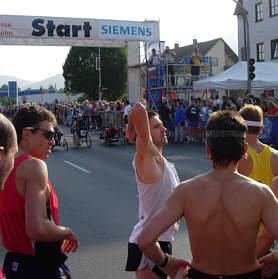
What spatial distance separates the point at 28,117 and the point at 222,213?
1389 millimetres

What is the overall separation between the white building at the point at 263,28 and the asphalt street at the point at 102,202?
23.0 meters

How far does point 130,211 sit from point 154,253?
4.85 meters

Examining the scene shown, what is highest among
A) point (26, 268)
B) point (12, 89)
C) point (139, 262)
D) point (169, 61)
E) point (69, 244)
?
point (12, 89)

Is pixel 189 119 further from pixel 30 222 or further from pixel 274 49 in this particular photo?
pixel 274 49

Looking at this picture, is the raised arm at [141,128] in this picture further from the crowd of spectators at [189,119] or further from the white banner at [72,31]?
the white banner at [72,31]

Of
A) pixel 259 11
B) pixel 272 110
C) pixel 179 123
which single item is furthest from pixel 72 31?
pixel 259 11

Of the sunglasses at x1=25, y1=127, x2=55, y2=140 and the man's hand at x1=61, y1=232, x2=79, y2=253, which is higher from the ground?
the sunglasses at x1=25, y1=127, x2=55, y2=140

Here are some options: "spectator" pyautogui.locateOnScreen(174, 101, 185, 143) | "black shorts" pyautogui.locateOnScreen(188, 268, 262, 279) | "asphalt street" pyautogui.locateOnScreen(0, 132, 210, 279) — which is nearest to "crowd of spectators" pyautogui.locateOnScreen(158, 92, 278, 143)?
"spectator" pyautogui.locateOnScreen(174, 101, 185, 143)

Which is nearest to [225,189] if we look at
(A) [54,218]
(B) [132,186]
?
(A) [54,218]

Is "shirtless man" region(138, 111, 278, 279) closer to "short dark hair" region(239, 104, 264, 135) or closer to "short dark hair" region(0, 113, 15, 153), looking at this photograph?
Result: "short dark hair" region(0, 113, 15, 153)

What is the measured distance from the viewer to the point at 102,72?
2594 inches

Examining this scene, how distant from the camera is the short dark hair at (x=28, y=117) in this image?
271 centimetres

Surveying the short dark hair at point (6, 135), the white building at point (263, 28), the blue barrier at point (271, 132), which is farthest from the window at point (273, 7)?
the short dark hair at point (6, 135)

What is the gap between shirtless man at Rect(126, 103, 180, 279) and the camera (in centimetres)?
285
